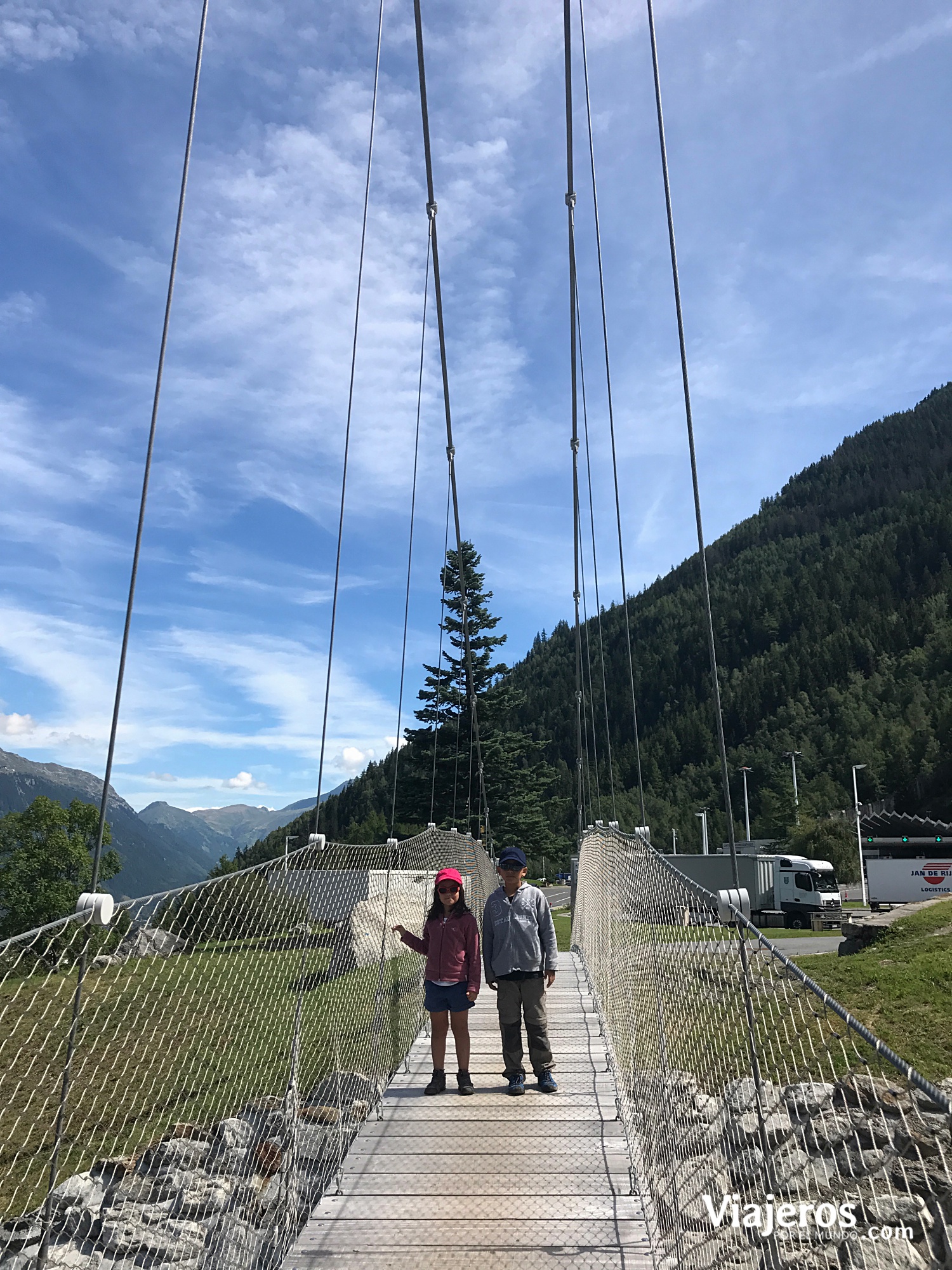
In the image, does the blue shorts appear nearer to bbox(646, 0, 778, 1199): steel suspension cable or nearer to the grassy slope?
bbox(646, 0, 778, 1199): steel suspension cable

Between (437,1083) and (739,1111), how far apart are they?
143cm

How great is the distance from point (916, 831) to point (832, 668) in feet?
183

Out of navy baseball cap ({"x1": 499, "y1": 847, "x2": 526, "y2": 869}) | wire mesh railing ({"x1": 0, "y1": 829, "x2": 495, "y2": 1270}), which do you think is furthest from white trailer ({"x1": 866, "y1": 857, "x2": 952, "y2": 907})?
navy baseball cap ({"x1": 499, "y1": 847, "x2": 526, "y2": 869})

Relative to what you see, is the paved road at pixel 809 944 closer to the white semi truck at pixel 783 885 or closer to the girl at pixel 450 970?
the white semi truck at pixel 783 885

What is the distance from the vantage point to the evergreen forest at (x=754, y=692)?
31641mm

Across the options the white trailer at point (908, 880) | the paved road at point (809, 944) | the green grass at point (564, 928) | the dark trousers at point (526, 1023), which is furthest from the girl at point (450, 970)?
the white trailer at point (908, 880)

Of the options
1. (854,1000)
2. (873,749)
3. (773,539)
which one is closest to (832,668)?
(873,749)

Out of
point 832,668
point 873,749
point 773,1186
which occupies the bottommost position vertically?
point 773,1186

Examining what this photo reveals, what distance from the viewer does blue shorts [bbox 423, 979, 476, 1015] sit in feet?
13.9

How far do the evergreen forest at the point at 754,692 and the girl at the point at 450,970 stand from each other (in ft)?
78.7

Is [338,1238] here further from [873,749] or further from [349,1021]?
[873,749]

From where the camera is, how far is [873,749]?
71.6 meters

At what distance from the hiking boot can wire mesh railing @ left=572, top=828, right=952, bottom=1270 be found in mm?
832

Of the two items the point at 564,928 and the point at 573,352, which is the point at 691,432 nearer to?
the point at 573,352
